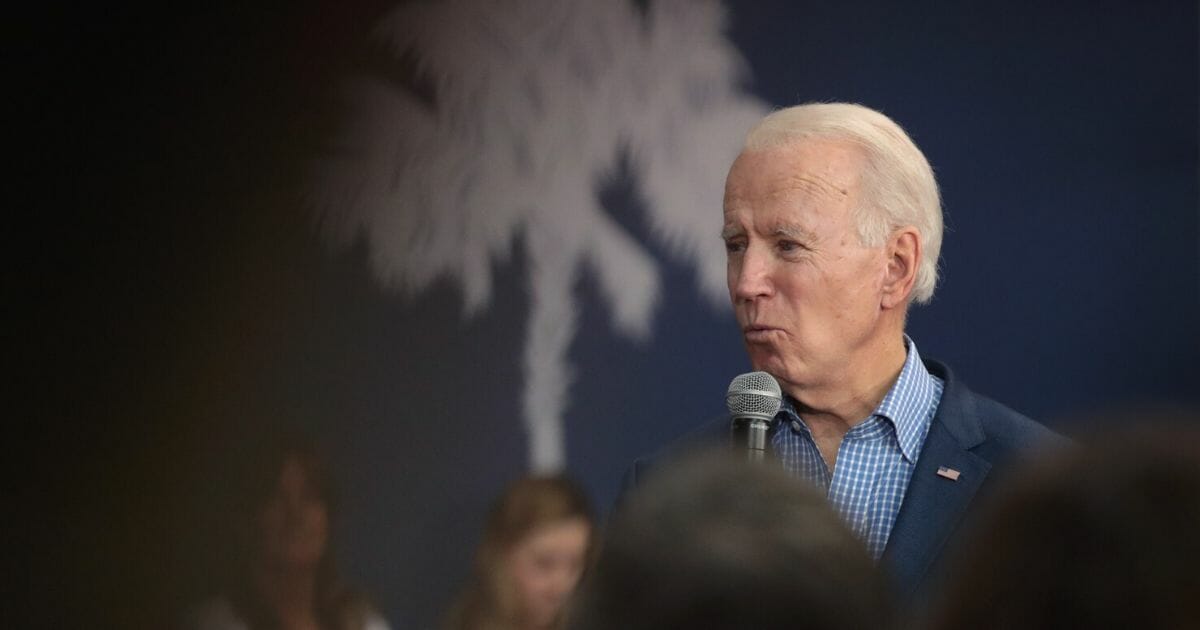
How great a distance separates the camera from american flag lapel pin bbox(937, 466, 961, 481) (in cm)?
243

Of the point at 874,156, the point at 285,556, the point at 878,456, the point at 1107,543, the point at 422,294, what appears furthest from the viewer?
the point at 422,294

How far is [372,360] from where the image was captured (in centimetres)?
399

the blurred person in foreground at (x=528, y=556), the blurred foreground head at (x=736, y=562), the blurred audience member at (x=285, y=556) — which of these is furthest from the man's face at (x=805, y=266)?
the blurred foreground head at (x=736, y=562)

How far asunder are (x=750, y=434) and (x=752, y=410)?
4cm

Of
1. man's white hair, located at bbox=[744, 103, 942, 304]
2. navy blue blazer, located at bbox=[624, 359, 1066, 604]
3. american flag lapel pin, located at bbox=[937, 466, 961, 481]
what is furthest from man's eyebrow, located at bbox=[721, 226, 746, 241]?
american flag lapel pin, located at bbox=[937, 466, 961, 481]

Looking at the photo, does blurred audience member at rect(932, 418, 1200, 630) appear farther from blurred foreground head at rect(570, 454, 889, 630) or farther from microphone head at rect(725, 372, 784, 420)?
microphone head at rect(725, 372, 784, 420)

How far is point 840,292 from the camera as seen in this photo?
267 centimetres

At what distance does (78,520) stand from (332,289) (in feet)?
2.92

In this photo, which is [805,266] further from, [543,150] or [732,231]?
[543,150]

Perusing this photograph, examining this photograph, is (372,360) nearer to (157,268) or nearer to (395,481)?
(395,481)

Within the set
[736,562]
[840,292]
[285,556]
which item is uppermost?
[840,292]

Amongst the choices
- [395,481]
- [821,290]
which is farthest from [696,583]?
[395,481]

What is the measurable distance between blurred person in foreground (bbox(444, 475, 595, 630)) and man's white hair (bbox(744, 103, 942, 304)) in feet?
4.87

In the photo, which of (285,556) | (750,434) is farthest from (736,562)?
(285,556)
